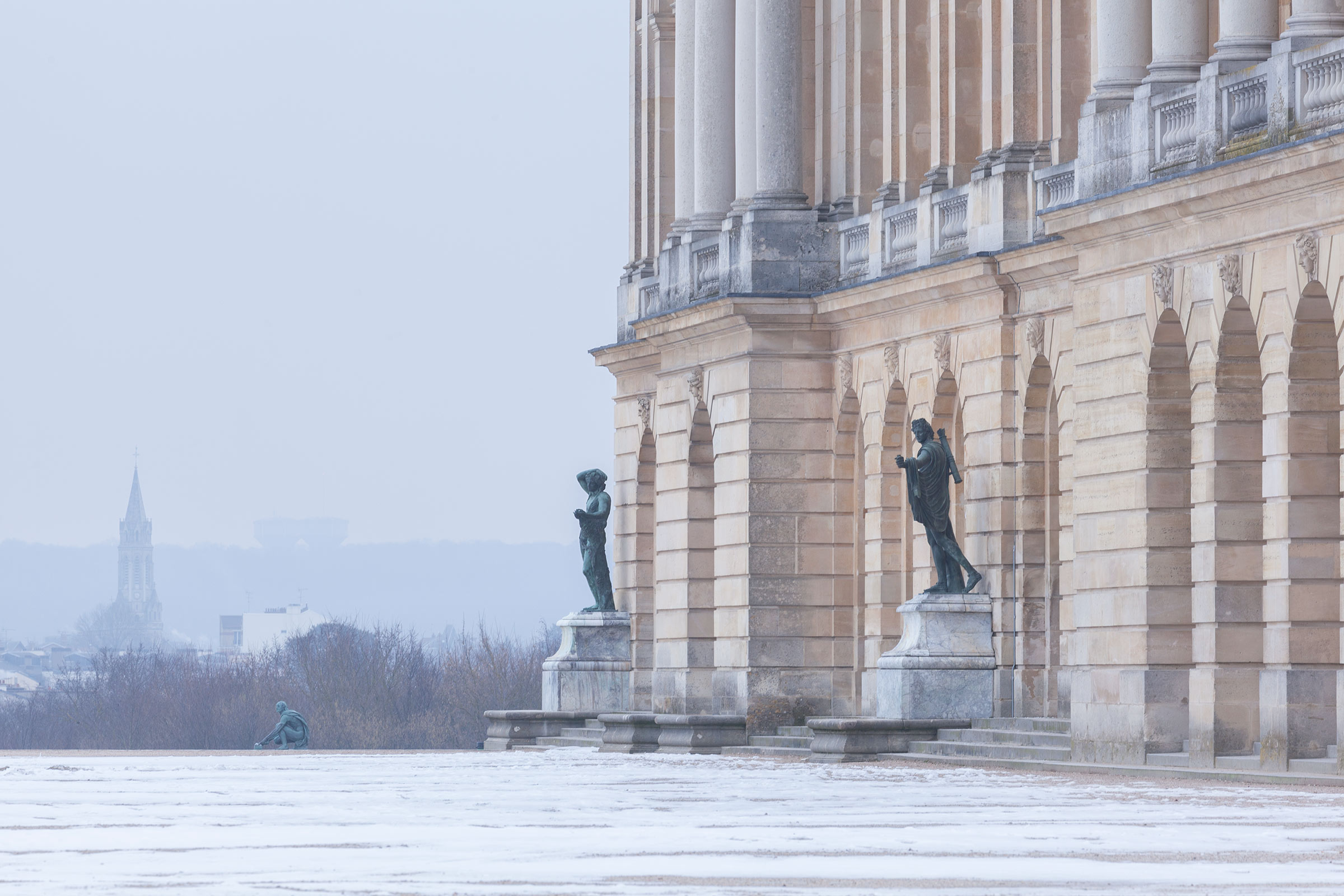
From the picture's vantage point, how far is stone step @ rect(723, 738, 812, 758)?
45688mm

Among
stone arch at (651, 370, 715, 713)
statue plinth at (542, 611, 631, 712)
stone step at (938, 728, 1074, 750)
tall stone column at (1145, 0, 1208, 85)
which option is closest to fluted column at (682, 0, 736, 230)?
stone arch at (651, 370, 715, 713)

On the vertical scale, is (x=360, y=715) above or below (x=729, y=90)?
below

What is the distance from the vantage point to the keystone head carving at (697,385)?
5591 centimetres

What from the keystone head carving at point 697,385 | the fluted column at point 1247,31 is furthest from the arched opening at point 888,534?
the fluted column at point 1247,31

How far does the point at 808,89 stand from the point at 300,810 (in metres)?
30.5

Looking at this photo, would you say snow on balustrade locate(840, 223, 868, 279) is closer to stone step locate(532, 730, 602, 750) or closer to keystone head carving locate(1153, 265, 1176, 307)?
stone step locate(532, 730, 602, 750)

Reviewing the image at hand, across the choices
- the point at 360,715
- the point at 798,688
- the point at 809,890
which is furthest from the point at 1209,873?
the point at 360,715

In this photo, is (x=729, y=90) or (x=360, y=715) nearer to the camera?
(x=729, y=90)

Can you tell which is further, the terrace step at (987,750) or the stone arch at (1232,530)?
the terrace step at (987,750)

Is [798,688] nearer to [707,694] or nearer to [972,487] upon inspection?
[707,694]

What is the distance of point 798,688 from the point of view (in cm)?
5269

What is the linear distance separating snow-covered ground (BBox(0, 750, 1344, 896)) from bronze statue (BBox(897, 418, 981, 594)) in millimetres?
8610

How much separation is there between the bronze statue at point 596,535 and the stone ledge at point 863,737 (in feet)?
60.9

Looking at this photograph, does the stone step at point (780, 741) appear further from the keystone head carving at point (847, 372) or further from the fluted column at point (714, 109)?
the fluted column at point (714, 109)
